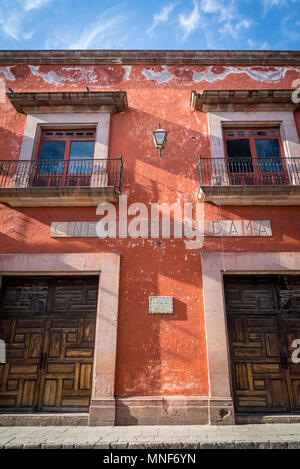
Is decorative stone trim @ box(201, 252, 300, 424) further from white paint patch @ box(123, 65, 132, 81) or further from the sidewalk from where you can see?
white paint patch @ box(123, 65, 132, 81)

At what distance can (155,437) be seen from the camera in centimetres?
438

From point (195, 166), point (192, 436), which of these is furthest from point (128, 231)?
point (192, 436)

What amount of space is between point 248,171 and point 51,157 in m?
4.93

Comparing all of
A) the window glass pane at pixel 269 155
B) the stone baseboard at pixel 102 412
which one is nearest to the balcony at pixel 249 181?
the window glass pane at pixel 269 155

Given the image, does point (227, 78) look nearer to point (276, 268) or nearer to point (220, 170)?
point (220, 170)

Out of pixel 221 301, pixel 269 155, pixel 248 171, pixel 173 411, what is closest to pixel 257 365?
pixel 221 301

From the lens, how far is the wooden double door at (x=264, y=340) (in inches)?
218

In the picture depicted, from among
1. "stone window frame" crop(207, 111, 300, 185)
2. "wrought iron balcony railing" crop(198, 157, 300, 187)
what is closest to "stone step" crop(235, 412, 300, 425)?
"wrought iron balcony railing" crop(198, 157, 300, 187)

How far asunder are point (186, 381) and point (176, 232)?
296 cm

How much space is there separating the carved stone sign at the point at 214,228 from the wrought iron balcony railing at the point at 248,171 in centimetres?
98

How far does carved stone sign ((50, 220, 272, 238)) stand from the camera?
6266mm

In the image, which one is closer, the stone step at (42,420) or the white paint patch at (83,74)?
the stone step at (42,420)

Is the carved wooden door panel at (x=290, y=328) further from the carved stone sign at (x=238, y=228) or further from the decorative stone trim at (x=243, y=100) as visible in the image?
the decorative stone trim at (x=243, y=100)

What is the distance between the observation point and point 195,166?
6.91m
